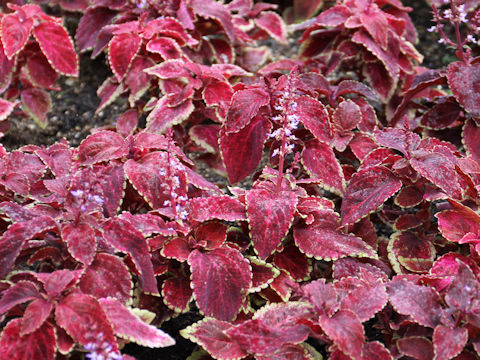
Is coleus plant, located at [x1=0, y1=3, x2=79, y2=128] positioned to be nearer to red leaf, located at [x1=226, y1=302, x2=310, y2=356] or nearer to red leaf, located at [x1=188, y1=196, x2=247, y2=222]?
red leaf, located at [x1=188, y1=196, x2=247, y2=222]

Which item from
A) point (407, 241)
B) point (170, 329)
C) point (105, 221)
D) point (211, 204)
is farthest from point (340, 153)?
point (105, 221)

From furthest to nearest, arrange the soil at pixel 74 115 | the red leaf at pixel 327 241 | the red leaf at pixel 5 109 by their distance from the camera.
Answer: the soil at pixel 74 115, the red leaf at pixel 5 109, the red leaf at pixel 327 241

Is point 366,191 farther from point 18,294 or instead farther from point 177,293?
point 18,294

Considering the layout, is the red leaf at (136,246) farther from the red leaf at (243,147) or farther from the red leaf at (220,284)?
the red leaf at (243,147)

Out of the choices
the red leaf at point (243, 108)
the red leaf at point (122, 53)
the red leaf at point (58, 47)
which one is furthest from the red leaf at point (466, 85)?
the red leaf at point (58, 47)

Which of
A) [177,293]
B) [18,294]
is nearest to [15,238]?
[18,294]

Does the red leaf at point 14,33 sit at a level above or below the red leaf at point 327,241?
above

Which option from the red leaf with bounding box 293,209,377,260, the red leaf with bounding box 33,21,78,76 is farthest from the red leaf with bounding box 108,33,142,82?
the red leaf with bounding box 293,209,377,260
